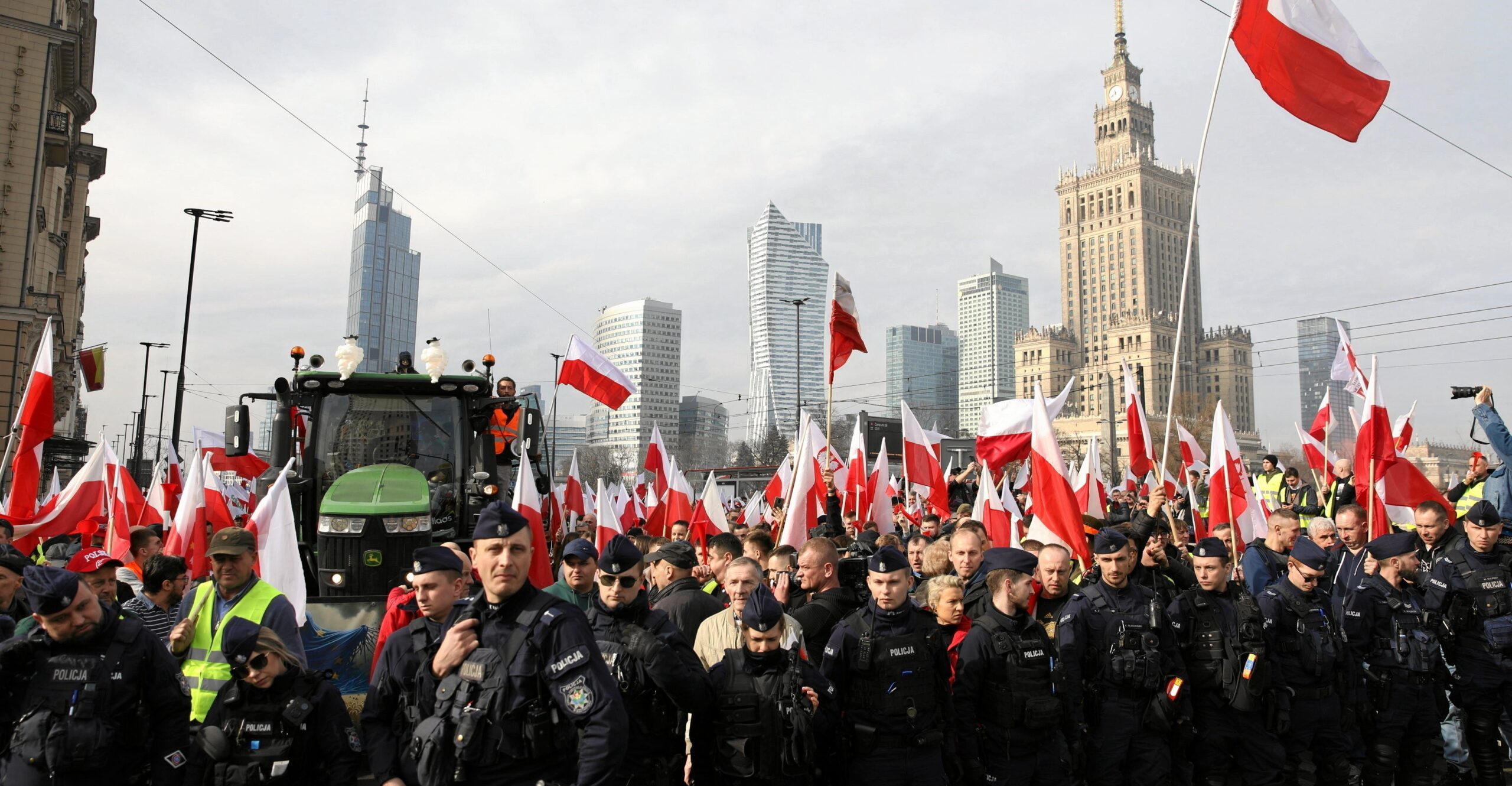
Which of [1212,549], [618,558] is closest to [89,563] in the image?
[618,558]

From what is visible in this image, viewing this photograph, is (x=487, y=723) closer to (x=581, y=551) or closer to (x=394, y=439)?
(x=581, y=551)

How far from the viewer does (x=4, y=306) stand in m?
28.0

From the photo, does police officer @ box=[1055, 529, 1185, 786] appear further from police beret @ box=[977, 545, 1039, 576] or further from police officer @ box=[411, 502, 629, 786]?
police officer @ box=[411, 502, 629, 786]

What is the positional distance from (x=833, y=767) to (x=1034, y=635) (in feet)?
4.24

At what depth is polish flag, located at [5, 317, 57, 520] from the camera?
9.80 meters

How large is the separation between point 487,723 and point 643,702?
113 cm

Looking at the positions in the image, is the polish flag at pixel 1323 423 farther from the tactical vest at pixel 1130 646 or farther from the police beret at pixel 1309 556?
the tactical vest at pixel 1130 646

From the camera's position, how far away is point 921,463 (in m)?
14.3

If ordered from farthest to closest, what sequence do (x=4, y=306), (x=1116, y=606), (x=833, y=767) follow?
(x=4, y=306) < (x=1116, y=606) < (x=833, y=767)

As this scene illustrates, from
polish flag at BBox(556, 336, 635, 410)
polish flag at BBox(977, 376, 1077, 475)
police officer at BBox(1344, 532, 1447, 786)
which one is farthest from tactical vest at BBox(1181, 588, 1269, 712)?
polish flag at BBox(556, 336, 635, 410)

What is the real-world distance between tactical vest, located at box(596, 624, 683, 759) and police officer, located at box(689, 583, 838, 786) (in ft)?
0.48

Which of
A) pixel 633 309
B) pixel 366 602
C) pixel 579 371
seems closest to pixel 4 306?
pixel 579 371

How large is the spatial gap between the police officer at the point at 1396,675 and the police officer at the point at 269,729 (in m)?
6.44

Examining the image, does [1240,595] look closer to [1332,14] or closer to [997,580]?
[997,580]
